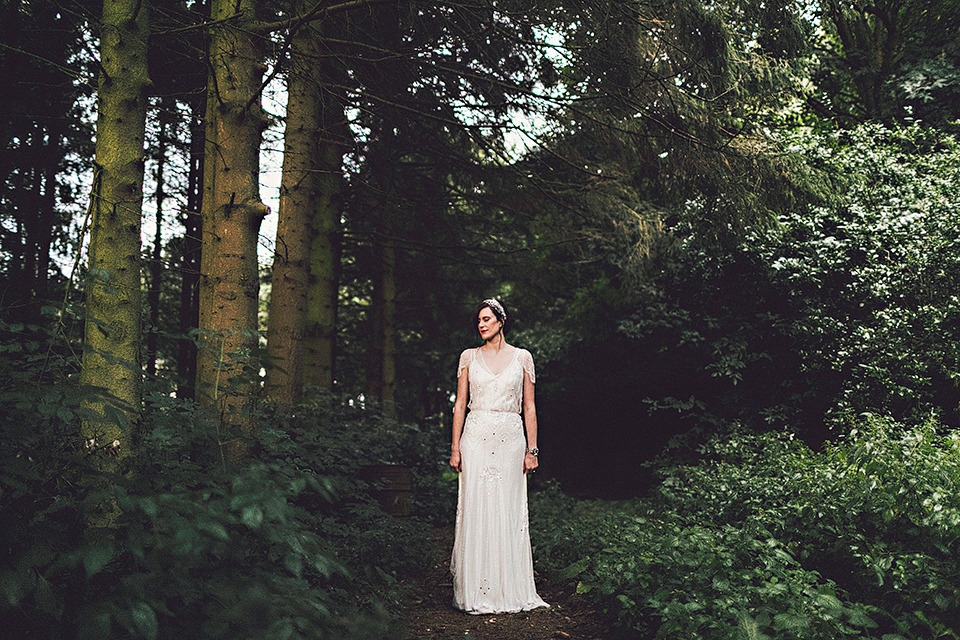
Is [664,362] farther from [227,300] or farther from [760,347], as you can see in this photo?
[227,300]

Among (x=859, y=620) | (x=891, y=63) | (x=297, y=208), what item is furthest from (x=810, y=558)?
(x=891, y=63)

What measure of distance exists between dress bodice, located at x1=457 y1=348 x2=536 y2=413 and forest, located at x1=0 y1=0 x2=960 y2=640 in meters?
1.19

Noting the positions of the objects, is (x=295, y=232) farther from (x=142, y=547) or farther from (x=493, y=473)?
(x=142, y=547)

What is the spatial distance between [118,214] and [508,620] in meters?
3.63

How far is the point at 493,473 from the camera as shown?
5.52 meters

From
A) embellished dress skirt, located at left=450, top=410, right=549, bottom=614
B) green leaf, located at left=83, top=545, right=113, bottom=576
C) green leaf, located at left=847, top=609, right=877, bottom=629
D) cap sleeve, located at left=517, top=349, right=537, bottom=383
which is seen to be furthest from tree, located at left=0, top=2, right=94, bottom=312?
→ green leaf, located at left=847, top=609, right=877, bottom=629

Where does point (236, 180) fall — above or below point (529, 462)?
above

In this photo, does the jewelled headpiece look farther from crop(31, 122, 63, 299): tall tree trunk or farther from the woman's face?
crop(31, 122, 63, 299): tall tree trunk

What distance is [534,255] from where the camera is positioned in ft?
37.3

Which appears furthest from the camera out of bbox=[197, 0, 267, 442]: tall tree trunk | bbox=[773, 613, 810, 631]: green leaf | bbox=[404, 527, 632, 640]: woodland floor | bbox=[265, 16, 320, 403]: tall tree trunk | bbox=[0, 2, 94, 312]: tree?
bbox=[0, 2, 94, 312]: tree

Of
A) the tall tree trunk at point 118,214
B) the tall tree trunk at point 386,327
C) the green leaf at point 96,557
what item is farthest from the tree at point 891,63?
the green leaf at point 96,557

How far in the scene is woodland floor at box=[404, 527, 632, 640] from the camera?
4.69m

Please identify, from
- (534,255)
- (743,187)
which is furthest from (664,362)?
(743,187)

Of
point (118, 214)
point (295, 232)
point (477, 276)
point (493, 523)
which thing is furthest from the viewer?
point (477, 276)
